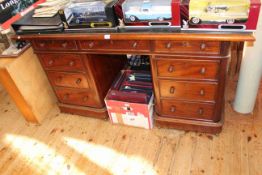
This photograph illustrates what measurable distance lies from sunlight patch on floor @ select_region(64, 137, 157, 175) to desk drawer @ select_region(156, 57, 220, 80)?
603 millimetres

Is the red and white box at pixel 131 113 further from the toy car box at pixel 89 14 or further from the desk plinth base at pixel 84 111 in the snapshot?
the toy car box at pixel 89 14

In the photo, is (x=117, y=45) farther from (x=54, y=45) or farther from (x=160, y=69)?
(x=54, y=45)

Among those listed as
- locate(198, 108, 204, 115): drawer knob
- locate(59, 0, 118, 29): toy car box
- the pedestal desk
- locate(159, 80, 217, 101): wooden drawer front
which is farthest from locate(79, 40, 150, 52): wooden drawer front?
locate(198, 108, 204, 115): drawer knob

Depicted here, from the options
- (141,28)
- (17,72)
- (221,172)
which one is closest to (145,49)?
(141,28)

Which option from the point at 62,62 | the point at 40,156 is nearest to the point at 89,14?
the point at 62,62

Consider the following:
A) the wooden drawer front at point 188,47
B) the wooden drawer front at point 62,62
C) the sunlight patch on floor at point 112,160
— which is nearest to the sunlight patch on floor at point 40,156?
the sunlight patch on floor at point 112,160

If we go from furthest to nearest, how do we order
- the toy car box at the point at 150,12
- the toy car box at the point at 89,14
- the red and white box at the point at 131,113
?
the red and white box at the point at 131,113
the toy car box at the point at 89,14
the toy car box at the point at 150,12

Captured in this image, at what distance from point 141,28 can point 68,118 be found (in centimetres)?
110

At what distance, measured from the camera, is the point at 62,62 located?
5.67 ft

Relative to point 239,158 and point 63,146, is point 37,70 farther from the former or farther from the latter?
point 239,158

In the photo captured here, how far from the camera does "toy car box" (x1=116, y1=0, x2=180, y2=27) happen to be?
1249 millimetres

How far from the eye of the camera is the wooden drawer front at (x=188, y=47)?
129 centimetres

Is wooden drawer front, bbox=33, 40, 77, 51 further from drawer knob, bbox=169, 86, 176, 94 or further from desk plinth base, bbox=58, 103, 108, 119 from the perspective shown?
drawer knob, bbox=169, 86, 176, 94

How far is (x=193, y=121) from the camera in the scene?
169 cm
